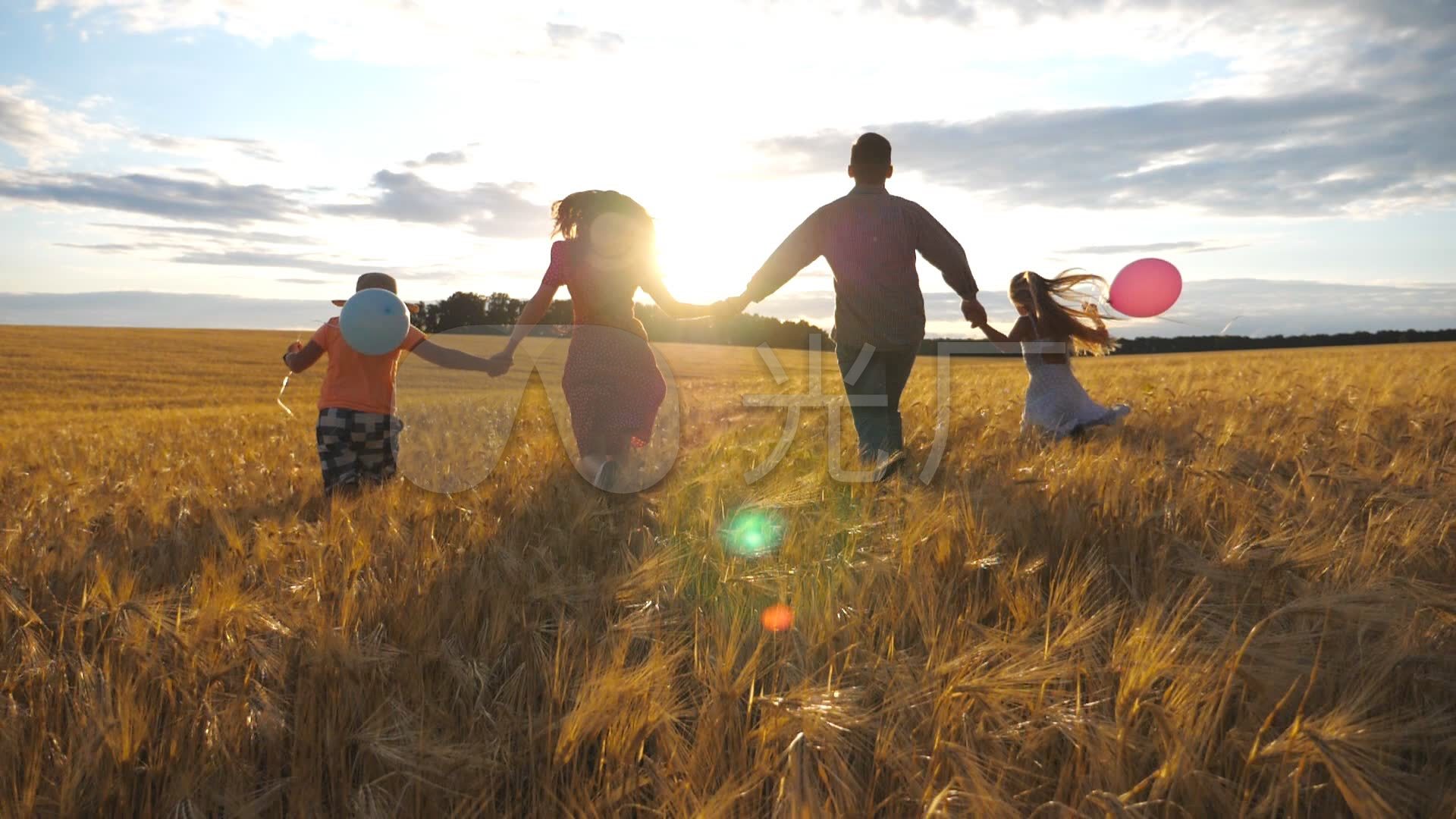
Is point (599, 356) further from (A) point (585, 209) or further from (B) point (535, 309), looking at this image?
(A) point (585, 209)

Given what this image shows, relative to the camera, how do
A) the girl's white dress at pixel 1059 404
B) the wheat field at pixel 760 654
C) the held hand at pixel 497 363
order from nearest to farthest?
the wheat field at pixel 760 654 → the held hand at pixel 497 363 → the girl's white dress at pixel 1059 404

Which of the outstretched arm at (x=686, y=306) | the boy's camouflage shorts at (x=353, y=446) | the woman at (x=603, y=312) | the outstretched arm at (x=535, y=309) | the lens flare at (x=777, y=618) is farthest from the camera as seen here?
the outstretched arm at (x=686, y=306)

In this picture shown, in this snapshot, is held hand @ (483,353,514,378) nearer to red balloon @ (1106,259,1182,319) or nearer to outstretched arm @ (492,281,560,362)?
outstretched arm @ (492,281,560,362)

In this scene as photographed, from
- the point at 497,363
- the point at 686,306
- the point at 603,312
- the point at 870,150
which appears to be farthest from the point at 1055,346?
the point at 497,363

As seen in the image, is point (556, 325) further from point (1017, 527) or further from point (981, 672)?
point (981, 672)

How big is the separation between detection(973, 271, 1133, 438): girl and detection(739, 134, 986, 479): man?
1.56 metres

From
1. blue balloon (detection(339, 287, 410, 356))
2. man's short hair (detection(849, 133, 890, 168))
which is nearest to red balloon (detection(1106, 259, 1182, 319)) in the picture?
man's short hair (detection(849, 133, 890, 168))

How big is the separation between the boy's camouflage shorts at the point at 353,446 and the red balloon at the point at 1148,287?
4.50 m

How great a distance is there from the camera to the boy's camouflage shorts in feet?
15.9

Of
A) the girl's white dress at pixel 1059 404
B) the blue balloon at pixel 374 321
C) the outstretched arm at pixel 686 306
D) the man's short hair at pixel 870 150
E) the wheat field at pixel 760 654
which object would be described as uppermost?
the man's short hair at pixel 870 150

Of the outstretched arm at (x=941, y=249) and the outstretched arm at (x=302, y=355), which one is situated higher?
the outstretched arm at (x=941, y=249)

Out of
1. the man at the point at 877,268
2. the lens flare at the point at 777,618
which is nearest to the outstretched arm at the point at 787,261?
the man at the point at 877,268

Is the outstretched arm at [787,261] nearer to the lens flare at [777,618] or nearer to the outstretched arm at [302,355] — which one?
the outstretched arm at [302,355]

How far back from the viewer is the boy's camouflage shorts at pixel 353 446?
4832 mm
